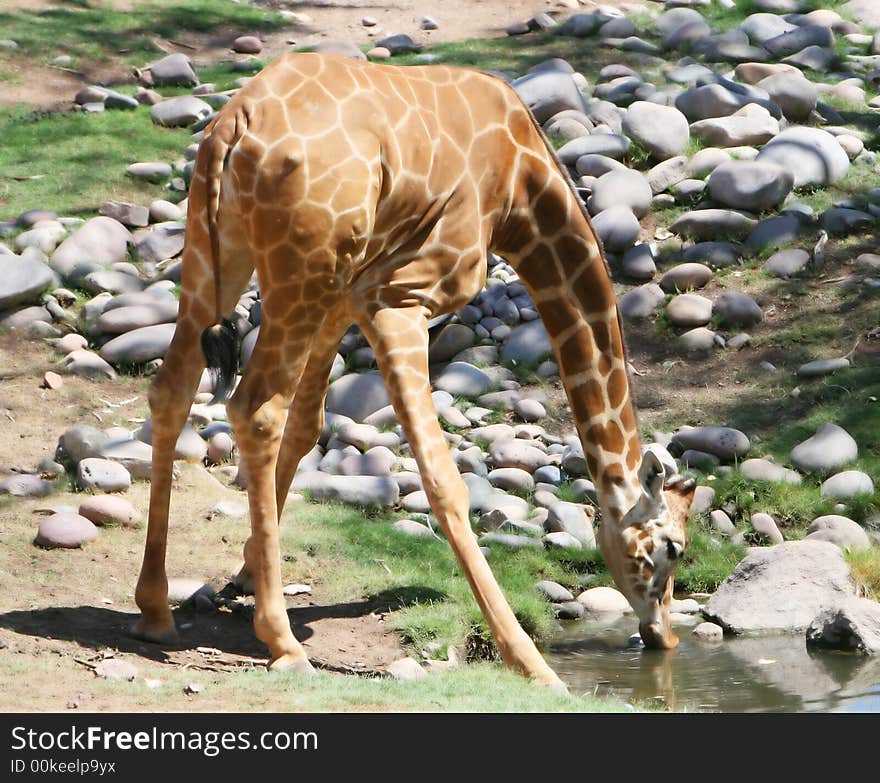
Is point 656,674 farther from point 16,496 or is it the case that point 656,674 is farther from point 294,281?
point 16,496

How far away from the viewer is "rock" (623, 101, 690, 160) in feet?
42.5

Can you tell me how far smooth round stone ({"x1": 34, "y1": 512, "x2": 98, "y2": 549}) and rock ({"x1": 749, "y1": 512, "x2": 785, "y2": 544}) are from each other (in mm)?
4311

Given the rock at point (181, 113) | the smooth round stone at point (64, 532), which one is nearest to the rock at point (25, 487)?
the smooth round stone at point (64, 532)

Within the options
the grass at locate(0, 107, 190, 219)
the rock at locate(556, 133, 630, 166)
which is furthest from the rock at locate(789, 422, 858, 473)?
the grass at locate(0, 107, 190, 219)

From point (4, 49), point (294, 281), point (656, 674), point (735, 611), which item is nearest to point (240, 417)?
point (294, 281)

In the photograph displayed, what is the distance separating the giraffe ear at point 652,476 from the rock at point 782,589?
126cm

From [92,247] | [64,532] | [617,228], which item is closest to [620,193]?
[617,228]

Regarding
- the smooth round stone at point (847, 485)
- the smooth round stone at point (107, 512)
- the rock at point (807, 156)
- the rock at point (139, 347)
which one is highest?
the rock at point (807, 156)

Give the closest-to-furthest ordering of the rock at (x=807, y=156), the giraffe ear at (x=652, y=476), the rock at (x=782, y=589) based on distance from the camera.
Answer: the giraffe ear at (x=652, y=476), the rock at (x=782, y=589), the rock at (x=807, y=156)

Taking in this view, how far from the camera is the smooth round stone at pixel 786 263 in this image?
11750 millimetres

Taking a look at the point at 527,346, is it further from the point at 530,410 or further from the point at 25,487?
the point at 25,487

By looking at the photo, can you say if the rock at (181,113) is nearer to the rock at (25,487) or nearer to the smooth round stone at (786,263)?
the smooth round stone at (786,263)

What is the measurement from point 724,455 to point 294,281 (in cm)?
465

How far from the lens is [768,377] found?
424 inches
